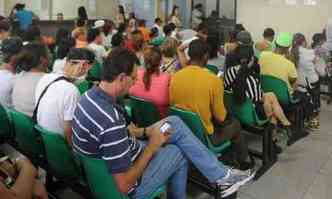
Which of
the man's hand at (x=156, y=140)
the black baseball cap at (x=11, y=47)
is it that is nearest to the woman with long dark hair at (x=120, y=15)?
the black baseball cap at (x=11, y=47)

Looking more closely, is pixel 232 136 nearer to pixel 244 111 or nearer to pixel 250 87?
pixel 244 111

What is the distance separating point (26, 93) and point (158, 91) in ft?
3.20

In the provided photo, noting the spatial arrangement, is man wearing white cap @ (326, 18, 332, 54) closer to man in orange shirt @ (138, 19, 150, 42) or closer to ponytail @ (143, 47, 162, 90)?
man in orange shirt @ (138, 19, 150, 42)

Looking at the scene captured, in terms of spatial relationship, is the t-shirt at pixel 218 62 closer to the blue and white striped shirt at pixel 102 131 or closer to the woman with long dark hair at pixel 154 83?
the woman with long dark hair at pixel 154 83

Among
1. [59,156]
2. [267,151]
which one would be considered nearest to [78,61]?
A: [59,156]

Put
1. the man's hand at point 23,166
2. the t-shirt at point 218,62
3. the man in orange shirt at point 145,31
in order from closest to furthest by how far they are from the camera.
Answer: the man's hand at point 23,166 → the t-shirt at point 218,62 → the man in orange shirt at point 145,31

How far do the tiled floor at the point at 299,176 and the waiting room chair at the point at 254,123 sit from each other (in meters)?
0.08

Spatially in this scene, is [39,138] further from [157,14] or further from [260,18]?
[157,14]

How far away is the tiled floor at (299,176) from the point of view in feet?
10.0

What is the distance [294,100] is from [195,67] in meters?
1.71

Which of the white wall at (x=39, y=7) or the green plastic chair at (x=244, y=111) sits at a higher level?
the white wall at (x=39, y=7)

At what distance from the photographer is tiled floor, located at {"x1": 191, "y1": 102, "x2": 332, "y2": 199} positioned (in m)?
3.05

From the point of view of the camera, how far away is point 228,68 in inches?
145

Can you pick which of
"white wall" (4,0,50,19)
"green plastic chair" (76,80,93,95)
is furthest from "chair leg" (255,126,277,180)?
"white wall" (4,0,50,19)
